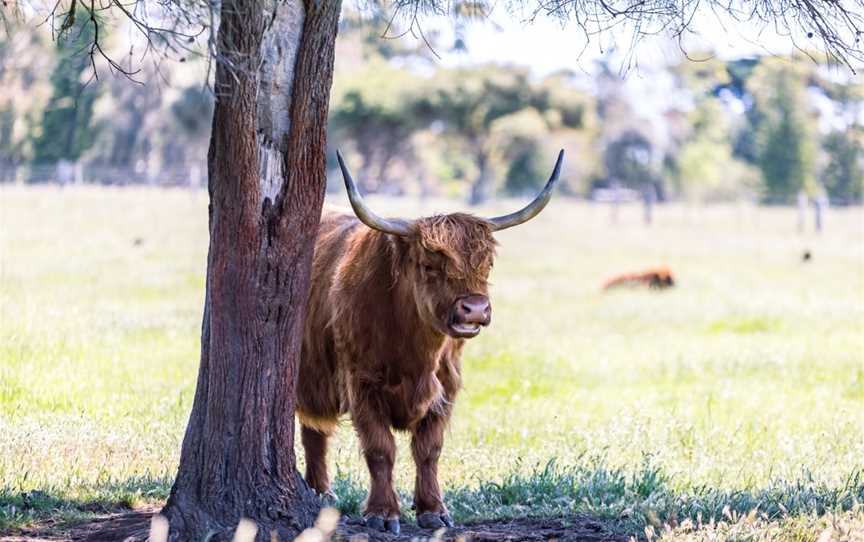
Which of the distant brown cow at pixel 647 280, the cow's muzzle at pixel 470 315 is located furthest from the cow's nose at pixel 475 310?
the distant brown cow at pixel 647 280

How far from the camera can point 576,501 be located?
725 centimetres

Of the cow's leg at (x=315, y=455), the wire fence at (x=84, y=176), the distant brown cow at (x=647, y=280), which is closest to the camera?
the cow's leg at (x=315, y=455)

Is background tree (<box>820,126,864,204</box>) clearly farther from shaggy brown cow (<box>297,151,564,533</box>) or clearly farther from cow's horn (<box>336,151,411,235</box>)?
cow's horn (<box>336,151,411,235</box>)

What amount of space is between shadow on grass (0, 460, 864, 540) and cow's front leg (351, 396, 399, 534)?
0.22 metres

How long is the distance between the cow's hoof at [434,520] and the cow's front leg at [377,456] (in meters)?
0.16

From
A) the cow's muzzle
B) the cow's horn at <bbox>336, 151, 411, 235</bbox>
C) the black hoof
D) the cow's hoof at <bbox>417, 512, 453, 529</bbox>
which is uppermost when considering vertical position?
the cow's horn at <bbox>336, 151, 411, 235</bbox>

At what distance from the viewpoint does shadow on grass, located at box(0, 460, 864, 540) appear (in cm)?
658

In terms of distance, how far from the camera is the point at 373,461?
7113 millimetres

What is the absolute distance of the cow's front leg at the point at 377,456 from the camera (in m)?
6.95

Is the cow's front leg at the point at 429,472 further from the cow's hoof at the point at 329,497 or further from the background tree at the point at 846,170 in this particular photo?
the background tree at the point at 846,170

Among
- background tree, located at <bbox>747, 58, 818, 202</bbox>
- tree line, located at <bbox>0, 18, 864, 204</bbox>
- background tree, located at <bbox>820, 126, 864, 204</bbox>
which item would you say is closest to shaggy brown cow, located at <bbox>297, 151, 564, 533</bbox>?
background tree, located at <bbox>820, 126, 864, 204</bbox>

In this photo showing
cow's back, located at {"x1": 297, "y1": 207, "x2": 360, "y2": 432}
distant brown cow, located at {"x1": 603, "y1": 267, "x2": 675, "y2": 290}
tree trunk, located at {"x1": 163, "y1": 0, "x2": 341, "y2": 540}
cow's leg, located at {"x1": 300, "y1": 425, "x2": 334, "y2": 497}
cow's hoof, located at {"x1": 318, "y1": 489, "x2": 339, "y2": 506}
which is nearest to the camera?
tree trunk, located at {"x1": 163, "y1": 0, "x2": 341, "y2": 540}

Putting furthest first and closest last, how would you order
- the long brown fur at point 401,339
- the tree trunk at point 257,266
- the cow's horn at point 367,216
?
the long brown fur at point 401,339 → the cow's horn at point 367,216 → the tree trunk at point 257,266

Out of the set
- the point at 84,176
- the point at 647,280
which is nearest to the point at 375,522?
the point at 647,280
